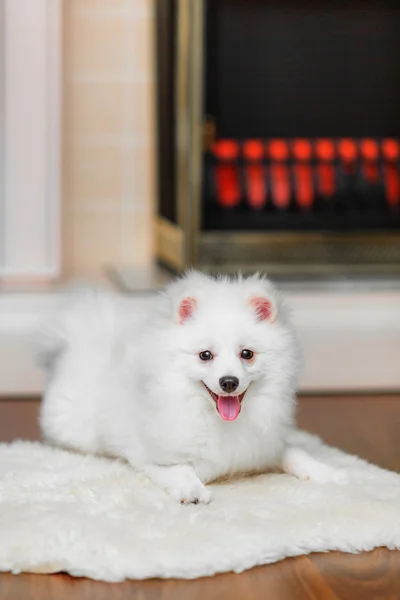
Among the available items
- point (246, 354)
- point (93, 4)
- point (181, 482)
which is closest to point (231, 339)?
point (246, 354)

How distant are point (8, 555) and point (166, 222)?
6.67 feet

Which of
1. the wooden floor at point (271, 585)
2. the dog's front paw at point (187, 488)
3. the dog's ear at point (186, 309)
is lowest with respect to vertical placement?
the wooden floor at point (271, 585)

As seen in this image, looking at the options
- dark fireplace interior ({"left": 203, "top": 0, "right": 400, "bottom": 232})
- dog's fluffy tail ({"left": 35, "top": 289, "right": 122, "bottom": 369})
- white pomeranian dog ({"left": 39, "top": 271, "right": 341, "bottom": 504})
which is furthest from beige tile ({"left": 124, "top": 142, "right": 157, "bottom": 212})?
white pomeranian dog ({"left": 39, "top": 271, "right": 341, "bottom": 504})

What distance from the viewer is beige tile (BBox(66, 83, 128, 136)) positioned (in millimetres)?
3768

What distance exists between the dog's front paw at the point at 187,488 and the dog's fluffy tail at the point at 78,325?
1.24ft

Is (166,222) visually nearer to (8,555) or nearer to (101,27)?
(101,27)

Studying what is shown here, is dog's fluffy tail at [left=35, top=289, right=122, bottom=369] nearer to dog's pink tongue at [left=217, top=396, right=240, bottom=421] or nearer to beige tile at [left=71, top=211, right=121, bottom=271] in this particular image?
dog's pink tongue at [left=217, top=396, right=240, bottom=421]

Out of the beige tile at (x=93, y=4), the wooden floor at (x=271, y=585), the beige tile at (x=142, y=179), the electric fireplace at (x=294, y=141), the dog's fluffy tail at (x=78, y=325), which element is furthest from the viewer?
the beige tile at (x=142, y=179)

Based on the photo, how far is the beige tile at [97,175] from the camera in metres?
3.79

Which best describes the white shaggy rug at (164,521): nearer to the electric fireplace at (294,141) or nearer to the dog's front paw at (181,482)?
→ the dog's front paw at (181,482)

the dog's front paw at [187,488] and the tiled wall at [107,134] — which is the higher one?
the tiled wall at [107,134]

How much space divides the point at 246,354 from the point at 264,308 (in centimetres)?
9

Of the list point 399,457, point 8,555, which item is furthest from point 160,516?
point 399,457

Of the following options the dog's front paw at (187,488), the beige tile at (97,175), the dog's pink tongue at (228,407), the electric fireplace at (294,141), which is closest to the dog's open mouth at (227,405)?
the dog's pink tongue at (228,407)
